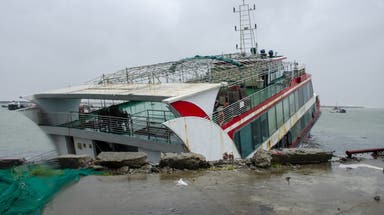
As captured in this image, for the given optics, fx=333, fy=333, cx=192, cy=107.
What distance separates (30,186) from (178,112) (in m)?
4.24

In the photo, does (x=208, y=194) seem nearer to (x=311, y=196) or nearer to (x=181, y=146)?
(x=311, y=196)

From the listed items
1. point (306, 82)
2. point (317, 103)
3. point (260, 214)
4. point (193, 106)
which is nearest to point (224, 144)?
point (193, 106)

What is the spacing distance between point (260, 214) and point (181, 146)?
4.52 metres

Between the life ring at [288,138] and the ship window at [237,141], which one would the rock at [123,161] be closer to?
the ship window at [237,141]

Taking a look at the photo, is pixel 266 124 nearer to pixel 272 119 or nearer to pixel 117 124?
pixel 272 119

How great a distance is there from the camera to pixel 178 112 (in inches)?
349

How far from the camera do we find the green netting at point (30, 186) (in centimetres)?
483

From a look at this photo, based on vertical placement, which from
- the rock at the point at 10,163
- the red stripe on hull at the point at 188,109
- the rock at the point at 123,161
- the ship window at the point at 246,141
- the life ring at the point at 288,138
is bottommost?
the life ring at the point at 288,138

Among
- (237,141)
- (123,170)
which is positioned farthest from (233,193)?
(237,141)

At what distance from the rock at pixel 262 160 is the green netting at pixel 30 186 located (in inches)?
136

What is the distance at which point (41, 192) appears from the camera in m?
5.47

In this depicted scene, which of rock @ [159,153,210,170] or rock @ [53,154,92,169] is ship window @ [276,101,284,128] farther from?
rock @ [53,154,92,169]

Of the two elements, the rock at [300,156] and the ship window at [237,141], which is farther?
the ship window at [237,141]

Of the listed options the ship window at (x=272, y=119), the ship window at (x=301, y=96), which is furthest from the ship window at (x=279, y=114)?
the ship window at (x=301, y=96)
